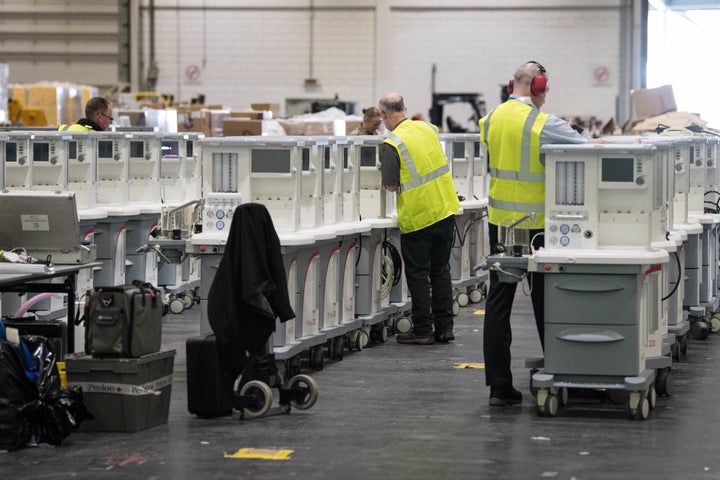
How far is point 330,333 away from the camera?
8477mm

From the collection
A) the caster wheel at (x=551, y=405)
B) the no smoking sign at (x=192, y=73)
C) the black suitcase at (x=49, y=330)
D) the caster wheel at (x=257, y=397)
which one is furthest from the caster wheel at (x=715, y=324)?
the no smoking sign at (x=192, y=73)

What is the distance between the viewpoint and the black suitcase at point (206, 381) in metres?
6.66

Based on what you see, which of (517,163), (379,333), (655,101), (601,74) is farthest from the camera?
(601,74)

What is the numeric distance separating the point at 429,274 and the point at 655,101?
28.4ft

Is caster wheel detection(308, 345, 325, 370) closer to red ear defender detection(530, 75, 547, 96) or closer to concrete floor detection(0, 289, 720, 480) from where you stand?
concrete floor detection(0, 289, 720, 480)

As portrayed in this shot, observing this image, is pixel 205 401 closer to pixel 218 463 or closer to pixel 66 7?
pixel 218 463

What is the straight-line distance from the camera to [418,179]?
359 inches

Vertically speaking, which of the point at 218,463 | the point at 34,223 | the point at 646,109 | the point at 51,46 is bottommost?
the point at 218,463

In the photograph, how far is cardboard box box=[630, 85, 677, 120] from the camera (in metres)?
17.1

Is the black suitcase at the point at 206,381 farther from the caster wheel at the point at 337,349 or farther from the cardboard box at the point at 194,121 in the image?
the cardboard box at the point at 194,121

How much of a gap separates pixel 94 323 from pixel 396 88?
21521 mm

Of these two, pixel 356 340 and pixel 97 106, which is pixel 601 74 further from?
pixel 356 340

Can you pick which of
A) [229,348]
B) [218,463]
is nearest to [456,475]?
[218,463]

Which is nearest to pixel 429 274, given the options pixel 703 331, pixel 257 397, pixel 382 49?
pixel 703 331
